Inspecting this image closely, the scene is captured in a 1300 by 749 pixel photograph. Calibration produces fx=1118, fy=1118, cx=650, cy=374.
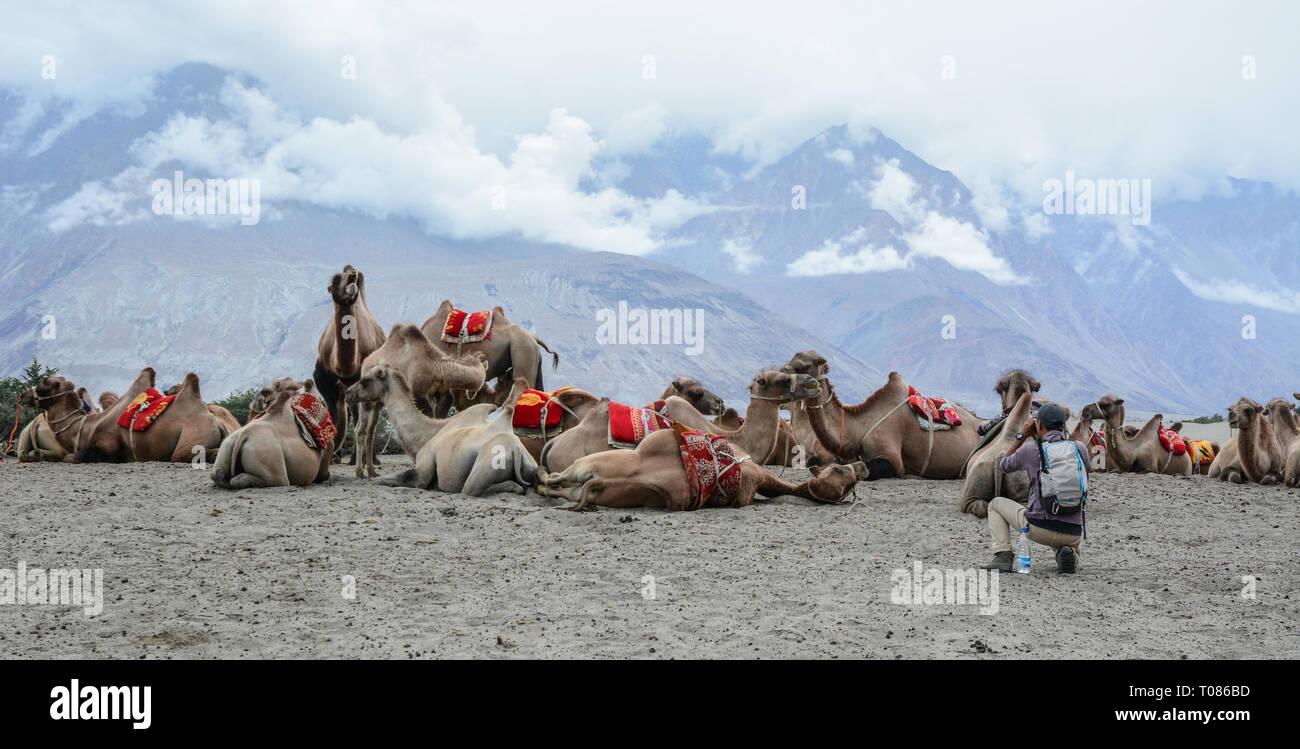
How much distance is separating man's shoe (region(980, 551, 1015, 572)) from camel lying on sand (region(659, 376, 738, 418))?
19.3 ft

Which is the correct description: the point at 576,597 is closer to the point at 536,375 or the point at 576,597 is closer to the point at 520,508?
the point at 520,508

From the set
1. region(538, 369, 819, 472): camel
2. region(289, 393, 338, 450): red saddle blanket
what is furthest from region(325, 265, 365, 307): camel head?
region(538, 369, 819, 472): camel

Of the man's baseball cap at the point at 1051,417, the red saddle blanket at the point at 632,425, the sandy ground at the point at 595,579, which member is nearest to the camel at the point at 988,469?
the sandy ground at the point at 595,579

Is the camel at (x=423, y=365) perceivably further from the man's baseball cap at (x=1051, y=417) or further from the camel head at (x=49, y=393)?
the man's baseball cap at (x=1051, y=417)

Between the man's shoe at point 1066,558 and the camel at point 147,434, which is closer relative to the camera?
the man's shoe at point 1066,558

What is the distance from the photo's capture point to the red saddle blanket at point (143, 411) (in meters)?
15.6

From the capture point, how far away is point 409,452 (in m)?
12.5

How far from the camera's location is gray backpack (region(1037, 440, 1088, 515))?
306 inches

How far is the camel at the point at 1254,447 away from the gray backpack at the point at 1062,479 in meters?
9.05

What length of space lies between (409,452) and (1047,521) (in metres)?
7.14

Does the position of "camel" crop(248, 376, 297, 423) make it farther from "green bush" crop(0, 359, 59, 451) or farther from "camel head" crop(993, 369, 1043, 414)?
"green bush" crop(0, 359, 59, 451)

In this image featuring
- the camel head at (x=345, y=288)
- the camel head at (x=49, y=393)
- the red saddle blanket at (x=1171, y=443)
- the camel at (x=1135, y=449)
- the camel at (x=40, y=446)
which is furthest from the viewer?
the red saddle blanket at (x=1171, y=443)

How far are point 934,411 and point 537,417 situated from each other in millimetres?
5439
